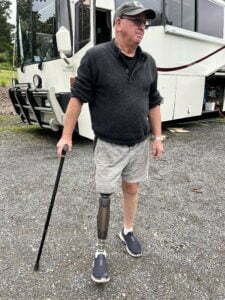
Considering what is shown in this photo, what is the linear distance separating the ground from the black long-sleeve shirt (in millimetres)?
1106

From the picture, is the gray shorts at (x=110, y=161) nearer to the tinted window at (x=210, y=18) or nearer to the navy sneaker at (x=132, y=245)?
the navy sneaker at (x=132, y=245)

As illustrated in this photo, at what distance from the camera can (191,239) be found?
10.9ft

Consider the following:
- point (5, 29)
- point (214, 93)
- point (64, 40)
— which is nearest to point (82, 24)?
point (64, 40)

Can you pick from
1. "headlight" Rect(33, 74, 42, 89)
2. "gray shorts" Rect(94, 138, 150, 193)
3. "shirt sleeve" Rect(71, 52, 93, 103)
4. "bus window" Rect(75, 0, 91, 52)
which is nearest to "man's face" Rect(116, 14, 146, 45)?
"shirt sleeve" Rect(71, 52, 93, 103)

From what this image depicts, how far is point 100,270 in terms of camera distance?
2.63 m

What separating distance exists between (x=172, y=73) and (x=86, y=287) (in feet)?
19.2

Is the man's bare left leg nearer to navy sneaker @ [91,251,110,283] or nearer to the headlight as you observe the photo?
navy sneaker @ [91,251,110,283]

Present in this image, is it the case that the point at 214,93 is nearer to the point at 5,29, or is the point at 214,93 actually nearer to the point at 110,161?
the point at 110,161

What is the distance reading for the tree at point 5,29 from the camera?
5341 cm

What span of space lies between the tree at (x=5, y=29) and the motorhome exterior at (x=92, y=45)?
47846mm

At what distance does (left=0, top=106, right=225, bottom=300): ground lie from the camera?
8.60ft

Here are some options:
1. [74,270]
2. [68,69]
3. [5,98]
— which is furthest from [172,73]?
[5,98]

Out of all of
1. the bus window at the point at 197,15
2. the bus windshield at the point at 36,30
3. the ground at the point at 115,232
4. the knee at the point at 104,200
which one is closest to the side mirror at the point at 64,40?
the bus windshield at the point at 36,30

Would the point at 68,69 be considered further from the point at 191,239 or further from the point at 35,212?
the point at 191,239
